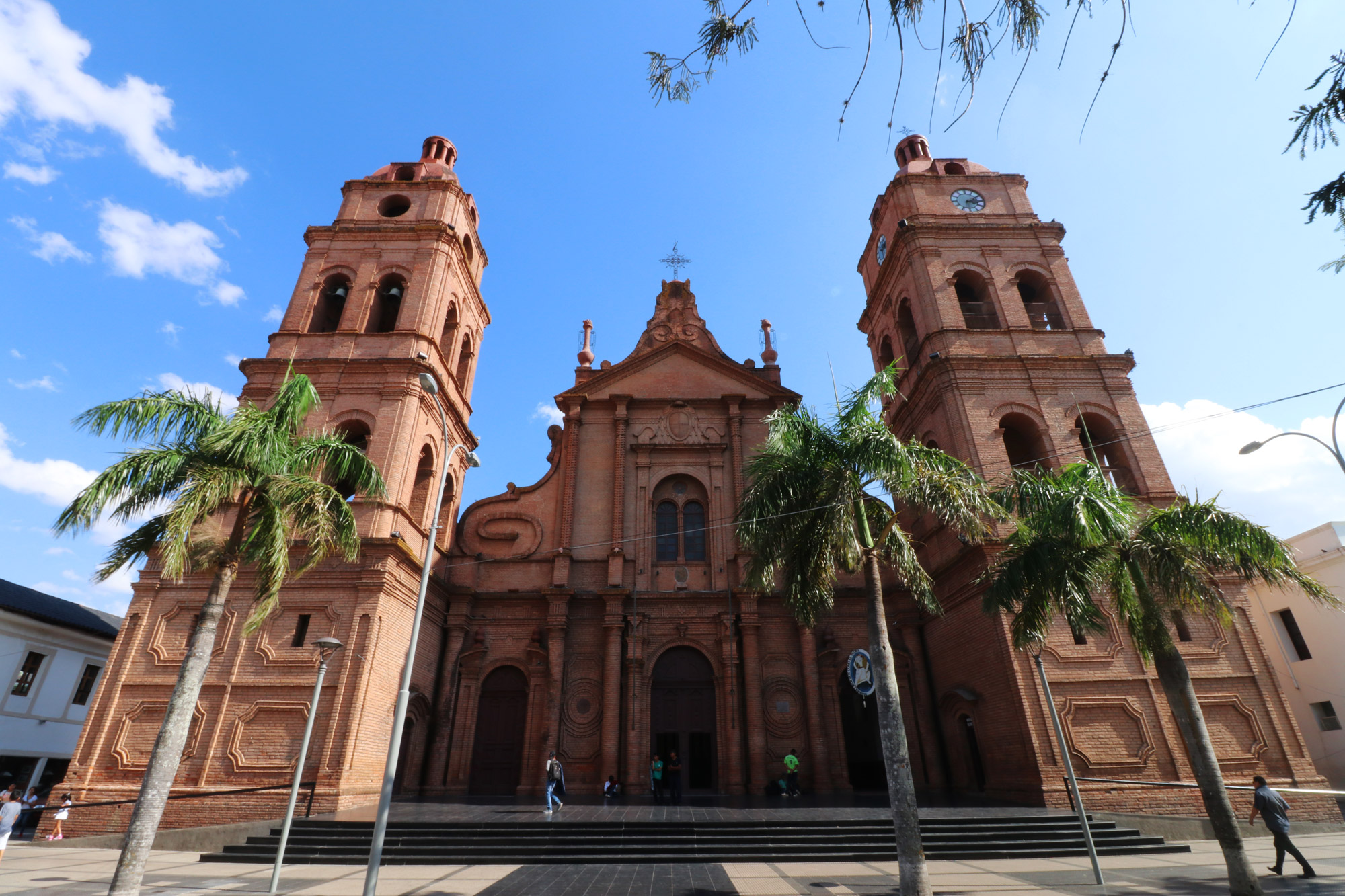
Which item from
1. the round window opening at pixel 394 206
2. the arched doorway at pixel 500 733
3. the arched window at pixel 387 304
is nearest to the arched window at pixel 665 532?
the arched doorway at pixel 500 733

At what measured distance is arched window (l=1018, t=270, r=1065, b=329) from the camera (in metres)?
23.2

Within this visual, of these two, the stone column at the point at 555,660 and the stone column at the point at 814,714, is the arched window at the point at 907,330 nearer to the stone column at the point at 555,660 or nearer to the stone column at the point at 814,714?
the stone column at the point at 814,714

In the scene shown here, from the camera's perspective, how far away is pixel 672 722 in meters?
20.6

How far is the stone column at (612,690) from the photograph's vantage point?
1931 centimetres

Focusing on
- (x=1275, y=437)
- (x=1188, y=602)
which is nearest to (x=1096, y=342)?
(x=1275, y=437)

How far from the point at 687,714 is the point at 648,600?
3.83 meters

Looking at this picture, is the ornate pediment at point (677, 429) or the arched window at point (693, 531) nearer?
the arched window at point (693, 531)

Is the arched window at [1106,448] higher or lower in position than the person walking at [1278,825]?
higher

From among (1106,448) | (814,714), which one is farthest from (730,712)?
(1106,448)

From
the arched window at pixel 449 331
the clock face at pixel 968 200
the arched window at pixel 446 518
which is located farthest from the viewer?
the clock face at pixel 968 200

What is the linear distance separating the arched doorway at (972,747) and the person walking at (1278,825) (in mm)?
8147

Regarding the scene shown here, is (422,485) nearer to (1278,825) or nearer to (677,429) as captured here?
(677,429)

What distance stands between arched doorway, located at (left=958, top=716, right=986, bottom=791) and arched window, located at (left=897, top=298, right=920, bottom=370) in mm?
13090

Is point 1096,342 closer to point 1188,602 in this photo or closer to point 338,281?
point 1188,602
